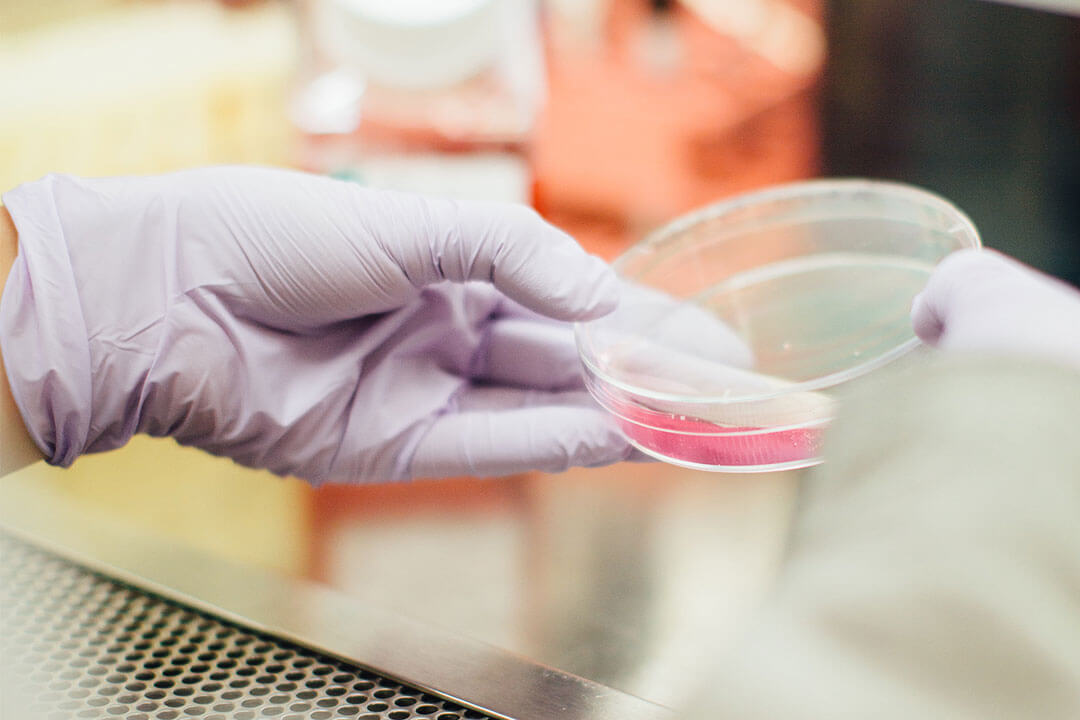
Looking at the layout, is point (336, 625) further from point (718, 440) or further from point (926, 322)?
point (926, 322)

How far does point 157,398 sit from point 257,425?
0.08m

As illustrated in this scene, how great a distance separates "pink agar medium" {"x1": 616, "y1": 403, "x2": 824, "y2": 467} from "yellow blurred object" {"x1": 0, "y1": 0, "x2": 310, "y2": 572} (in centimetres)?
57

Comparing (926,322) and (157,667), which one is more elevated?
(926,322)

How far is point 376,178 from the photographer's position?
159 centimetres

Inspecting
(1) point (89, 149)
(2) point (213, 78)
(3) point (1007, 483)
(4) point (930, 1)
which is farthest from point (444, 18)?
(3) point (1007, 483)

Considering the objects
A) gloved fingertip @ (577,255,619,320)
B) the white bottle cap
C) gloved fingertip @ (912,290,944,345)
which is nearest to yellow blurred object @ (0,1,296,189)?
the white bottle cap

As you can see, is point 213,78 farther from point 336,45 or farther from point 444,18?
point 444,18

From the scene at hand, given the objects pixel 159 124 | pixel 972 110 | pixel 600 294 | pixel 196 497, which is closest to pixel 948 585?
pixel 600 294

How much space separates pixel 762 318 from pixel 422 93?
958 millimetres

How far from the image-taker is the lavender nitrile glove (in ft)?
2.18

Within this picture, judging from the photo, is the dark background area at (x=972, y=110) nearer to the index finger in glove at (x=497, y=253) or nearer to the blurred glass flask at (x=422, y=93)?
the blurred glass flask at (x=422, y=93)

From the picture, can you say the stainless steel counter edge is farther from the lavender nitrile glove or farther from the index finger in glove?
the index finger in glove

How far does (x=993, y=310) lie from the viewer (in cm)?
54

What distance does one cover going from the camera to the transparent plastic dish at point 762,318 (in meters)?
0.64
